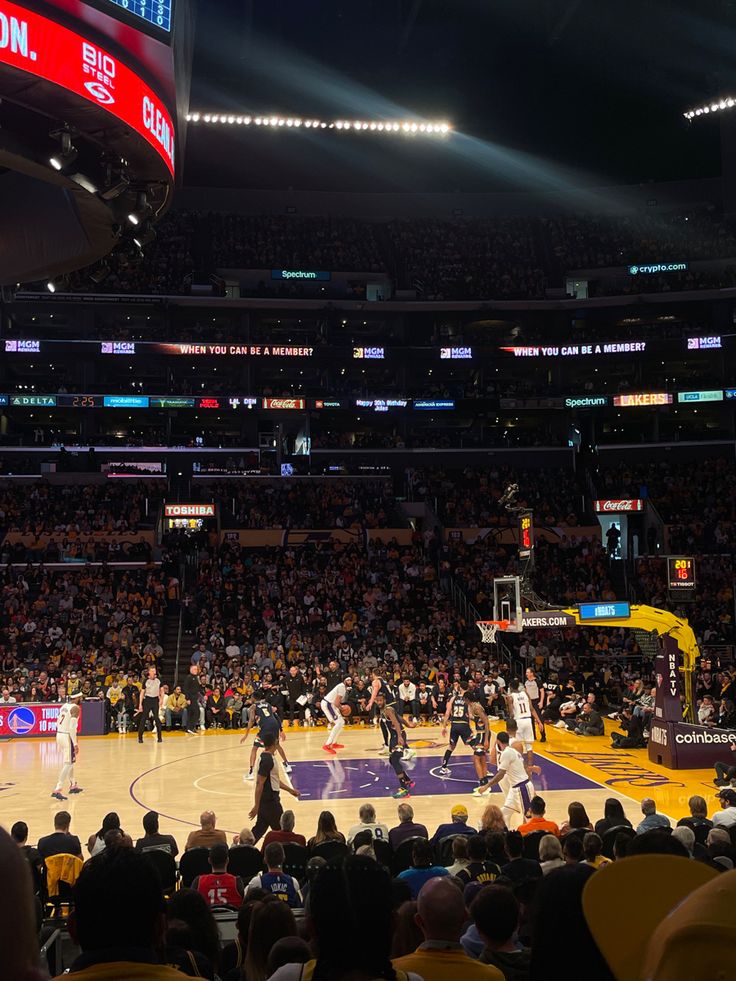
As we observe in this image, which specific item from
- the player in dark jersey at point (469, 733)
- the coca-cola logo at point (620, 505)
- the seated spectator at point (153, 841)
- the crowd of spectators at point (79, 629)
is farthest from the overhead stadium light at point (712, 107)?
the seated spectator at point (153, 841)

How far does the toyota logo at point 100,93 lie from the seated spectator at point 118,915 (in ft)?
35.2

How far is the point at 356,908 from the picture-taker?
249cm

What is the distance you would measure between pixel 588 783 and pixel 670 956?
782 inches

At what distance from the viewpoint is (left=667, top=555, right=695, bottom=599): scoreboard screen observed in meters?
23.7

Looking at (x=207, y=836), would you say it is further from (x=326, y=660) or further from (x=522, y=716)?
(x=326, y=660)

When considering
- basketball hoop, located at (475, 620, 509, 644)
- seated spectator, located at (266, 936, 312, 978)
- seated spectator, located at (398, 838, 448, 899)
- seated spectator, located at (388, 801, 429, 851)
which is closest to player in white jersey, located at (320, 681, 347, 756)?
basketball hoop, located at (475, 620, 509, 644)

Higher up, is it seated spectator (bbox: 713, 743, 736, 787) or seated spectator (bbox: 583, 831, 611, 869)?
seated spectator (bbox: 583, 831, 611, 869)

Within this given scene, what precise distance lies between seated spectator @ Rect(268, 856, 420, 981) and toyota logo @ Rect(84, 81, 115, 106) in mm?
10823

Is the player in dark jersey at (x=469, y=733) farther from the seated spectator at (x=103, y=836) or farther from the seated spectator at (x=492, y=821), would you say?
the seated spectator at (x=103, y=836)

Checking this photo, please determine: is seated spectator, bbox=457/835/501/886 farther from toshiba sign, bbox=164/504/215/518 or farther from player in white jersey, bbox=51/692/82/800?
toshiba sign, bbox=164/504/215/518

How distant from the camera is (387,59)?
4828cm

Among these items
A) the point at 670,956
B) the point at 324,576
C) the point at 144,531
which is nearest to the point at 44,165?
the point at 670,956

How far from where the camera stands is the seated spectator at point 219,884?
843 cm

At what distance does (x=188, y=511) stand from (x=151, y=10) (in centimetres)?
3528
